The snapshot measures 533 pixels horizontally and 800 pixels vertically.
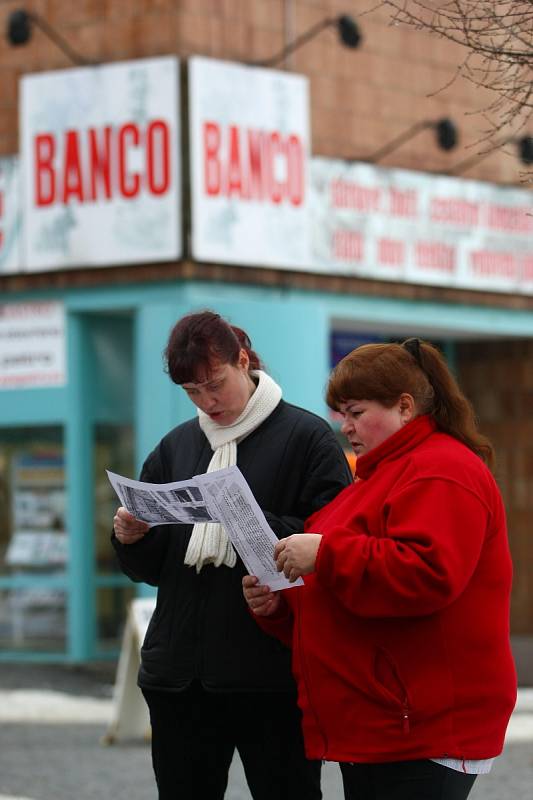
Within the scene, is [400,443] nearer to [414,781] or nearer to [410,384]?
[410,384]

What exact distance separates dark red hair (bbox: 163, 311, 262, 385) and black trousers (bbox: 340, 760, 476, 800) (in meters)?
1.16

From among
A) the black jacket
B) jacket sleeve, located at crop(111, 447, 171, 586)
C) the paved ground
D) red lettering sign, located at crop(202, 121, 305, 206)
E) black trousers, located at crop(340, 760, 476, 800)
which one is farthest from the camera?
red lettering sign, located at crop(202, 121, 305, 206)

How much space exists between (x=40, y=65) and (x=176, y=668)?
9639 millimetres

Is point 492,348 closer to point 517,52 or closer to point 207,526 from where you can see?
point 517,52

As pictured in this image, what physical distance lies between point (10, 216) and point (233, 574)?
30.8 feet

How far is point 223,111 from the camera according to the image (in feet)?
41.5

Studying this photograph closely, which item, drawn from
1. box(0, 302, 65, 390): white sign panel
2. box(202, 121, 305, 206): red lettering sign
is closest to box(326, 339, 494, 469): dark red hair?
box(202, 121, 305, 206): red lettering sign

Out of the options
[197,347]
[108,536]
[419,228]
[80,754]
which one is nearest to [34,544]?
[108,536]

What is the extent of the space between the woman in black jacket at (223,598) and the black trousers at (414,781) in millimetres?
657

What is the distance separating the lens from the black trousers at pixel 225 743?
4.33 meters

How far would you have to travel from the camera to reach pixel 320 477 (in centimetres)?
438

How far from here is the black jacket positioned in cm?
431

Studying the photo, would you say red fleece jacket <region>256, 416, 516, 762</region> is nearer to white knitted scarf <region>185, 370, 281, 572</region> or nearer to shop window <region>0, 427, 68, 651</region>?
white knitted scarf <region>185, 370, 281, 572</region>

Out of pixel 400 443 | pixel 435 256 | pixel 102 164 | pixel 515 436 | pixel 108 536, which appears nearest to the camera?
pixel 400 443
